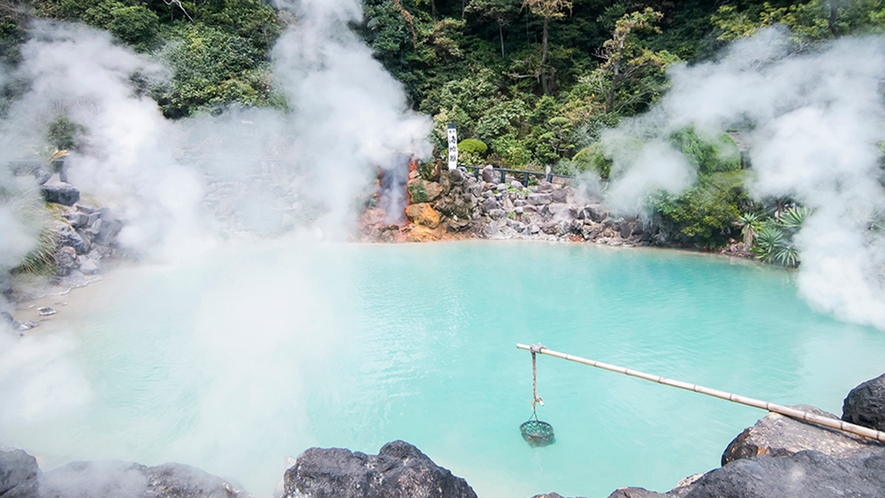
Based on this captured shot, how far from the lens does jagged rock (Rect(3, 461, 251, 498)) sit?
7.57ft

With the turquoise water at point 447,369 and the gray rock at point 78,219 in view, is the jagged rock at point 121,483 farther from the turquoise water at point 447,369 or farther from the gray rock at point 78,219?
the gray rock at point 78,219

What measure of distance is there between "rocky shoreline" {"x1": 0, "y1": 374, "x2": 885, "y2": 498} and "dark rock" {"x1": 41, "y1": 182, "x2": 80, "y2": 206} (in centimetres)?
782

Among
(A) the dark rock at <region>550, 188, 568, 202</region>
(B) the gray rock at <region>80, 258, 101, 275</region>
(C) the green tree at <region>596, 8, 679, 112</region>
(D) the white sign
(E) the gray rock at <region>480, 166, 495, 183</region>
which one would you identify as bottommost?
(B) the gray rock at <region>80, 258, 101, 275</region>

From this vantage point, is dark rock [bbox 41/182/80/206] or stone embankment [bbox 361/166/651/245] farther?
stone embankment [bbox 361/166/651/245]

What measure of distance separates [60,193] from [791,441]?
10.6 metres

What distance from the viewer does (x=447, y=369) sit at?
4.83 meters

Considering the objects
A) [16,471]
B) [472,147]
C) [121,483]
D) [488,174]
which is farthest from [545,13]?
[16,471]

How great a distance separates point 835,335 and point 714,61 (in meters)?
10.2

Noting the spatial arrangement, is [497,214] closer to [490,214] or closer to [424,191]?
[490,214]

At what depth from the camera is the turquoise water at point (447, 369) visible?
3646mm

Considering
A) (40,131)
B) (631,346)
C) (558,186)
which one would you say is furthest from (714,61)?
(40,131)

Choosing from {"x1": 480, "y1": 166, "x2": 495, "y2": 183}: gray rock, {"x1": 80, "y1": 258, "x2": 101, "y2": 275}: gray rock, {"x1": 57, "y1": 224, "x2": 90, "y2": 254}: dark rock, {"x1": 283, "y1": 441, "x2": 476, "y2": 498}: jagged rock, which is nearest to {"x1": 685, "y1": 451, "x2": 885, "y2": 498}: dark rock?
{"x1": 283, "y1": 441, "x2": 476, "y2": 498}: jagged rock

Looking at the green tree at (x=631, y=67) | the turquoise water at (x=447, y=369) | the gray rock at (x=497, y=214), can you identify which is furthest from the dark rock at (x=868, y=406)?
the green tree at (x=631, y=67)

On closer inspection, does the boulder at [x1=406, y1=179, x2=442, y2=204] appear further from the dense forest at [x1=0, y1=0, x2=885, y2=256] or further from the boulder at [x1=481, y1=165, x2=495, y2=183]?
the dense forest at [x1=0, y1=0, x2=885, y2=256]
